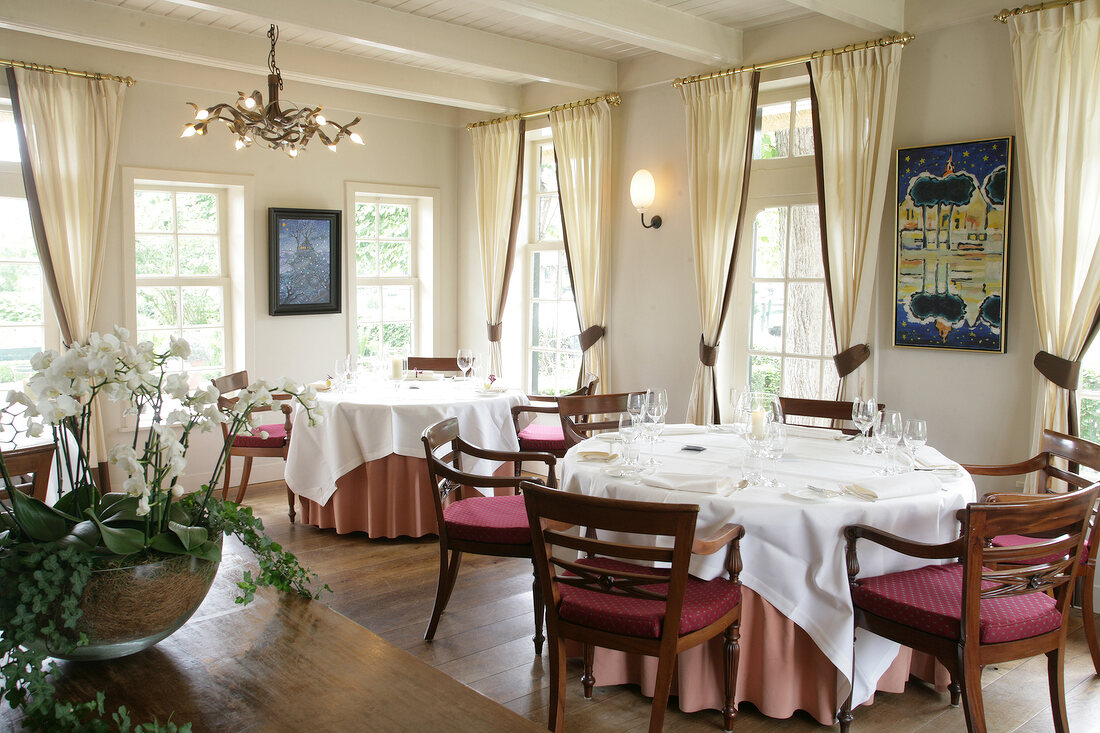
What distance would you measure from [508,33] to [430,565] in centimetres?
337

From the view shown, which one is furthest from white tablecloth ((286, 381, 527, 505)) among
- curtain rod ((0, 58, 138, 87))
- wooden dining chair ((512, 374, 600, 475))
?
curtain rod ((0, 58, 138, 87))

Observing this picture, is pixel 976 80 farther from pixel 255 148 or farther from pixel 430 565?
pixel 255 148

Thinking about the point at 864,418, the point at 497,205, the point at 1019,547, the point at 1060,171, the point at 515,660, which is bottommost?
the point at 515,660

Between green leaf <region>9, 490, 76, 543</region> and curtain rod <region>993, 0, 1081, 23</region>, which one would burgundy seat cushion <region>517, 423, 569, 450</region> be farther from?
green leaf <region>9, 490, 76, 543</region>

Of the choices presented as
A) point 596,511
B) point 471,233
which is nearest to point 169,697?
point 596,511

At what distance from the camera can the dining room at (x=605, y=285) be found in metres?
3.02

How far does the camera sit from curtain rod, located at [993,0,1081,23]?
381cm

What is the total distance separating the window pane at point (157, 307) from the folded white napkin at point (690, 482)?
14.5 feet

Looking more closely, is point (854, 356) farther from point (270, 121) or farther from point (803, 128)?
point (270, 121)

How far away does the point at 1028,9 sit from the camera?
3.90m

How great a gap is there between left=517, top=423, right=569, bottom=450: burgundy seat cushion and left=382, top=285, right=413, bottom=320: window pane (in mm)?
2223

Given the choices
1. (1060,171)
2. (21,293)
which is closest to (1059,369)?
(1060,171)

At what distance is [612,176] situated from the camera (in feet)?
19.7

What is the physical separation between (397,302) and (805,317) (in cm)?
369
